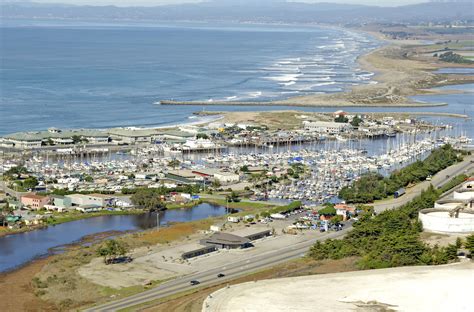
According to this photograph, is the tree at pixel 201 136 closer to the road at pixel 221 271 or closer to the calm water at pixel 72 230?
the calm water at pixel 72 230

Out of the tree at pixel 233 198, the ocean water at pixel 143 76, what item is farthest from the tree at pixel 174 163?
the ocean water at pixel 143 76

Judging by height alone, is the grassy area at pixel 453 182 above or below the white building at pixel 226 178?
above

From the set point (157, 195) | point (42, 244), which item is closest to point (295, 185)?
point (157, 195)

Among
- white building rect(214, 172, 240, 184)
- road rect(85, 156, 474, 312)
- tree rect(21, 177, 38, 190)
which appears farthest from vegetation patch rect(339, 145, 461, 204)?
tree rect(21, 177, 38, 190)

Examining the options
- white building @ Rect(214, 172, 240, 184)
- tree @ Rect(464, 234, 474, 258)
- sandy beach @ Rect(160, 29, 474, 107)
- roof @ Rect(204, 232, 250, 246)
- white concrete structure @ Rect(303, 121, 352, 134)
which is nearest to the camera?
tree @ Rect(464, 234, 474, 258)

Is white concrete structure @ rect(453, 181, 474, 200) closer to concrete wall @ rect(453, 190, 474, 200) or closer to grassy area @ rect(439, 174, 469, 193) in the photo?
concrete wall @ rect(453, 190, 474, 200)
